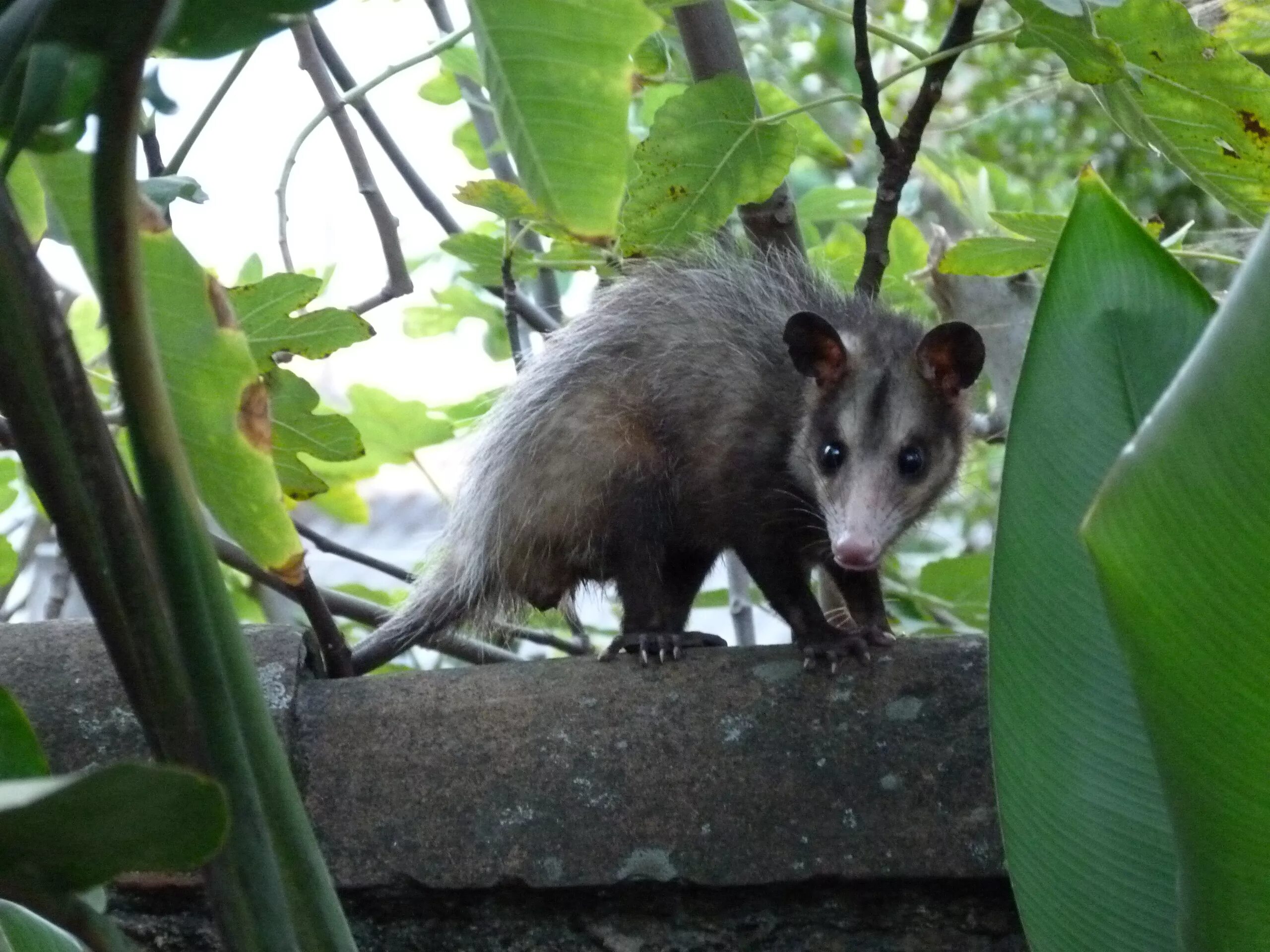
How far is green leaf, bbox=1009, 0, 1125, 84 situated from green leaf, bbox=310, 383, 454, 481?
1369mm

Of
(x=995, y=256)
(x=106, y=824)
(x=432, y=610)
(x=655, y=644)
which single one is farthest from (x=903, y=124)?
(x=106, y=824)

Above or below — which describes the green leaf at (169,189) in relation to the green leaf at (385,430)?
above

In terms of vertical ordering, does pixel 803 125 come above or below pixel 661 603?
above

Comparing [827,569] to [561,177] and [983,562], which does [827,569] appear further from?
[561,177]

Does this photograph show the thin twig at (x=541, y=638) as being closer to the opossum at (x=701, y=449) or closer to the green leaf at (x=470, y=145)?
the opossum at (x=701, y=449)

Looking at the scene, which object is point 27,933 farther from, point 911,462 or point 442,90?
point 442,90

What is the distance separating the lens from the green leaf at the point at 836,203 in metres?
2.65

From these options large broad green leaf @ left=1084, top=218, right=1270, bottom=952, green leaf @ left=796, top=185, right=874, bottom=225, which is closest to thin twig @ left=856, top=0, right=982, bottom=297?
green leaf @ left=796, top=185, right=874, bottom=225

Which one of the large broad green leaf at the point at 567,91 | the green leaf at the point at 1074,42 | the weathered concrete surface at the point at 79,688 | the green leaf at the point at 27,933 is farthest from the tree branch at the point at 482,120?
the green leaf at the point at 27,933

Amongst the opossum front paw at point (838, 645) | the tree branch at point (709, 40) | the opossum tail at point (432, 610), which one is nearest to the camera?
the opossum front paw at point (838, 645)

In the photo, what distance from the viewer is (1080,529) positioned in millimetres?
748

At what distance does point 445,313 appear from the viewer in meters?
2.75

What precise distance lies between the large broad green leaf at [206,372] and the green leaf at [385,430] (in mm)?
1448

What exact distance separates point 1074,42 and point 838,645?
32.7 inches
